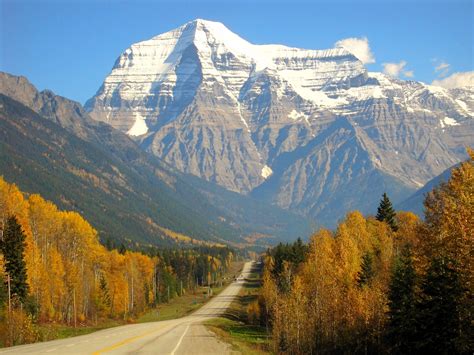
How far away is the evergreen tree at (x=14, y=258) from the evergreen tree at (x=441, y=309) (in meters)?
54.5

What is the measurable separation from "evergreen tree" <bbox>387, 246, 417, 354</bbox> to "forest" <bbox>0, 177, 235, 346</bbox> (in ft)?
130

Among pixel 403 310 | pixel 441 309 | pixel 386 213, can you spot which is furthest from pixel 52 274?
pixel 441 309

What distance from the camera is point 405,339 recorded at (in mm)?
58344

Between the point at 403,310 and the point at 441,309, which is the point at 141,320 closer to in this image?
the point at 403,310

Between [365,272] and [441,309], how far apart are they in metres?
38.6

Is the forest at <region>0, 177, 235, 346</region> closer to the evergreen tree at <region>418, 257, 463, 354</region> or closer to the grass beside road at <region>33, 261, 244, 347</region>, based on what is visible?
the grass beside road at <region>33, 261, 244, 347</region>

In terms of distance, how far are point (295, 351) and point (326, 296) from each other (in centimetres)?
800

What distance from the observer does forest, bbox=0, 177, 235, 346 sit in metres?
88.1

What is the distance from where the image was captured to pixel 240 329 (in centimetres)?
11556

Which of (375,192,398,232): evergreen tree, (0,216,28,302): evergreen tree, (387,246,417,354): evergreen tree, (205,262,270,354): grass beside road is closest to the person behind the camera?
(387,246,417,354): evergreen tree

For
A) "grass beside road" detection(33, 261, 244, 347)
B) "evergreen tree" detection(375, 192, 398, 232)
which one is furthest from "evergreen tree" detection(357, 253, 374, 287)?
"evergreen tree" detection(375, 192, 398, 232)

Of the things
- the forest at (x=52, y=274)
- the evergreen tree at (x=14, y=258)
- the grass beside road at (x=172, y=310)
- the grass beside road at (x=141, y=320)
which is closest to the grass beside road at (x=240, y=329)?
the grass beside road at (x=172, y=310)

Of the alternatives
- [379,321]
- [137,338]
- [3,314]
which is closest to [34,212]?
[3,314]

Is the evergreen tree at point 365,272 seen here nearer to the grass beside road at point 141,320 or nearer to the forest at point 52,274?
the grass beside road at point 141,320
